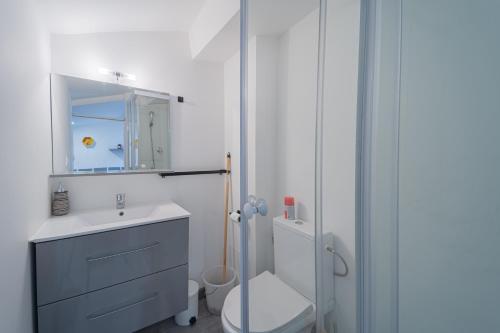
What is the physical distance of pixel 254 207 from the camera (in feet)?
3.03

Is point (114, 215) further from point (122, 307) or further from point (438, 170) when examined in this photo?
point (438, 170)

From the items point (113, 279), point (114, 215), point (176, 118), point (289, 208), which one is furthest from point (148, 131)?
point (289, 208)

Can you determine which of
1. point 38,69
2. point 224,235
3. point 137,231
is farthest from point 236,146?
point 38,69

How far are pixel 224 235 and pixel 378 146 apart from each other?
1768 millimetres

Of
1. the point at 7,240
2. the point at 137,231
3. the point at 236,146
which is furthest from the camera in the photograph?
the point at 236,146

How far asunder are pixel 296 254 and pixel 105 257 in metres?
1.08

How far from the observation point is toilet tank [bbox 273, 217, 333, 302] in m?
1.01

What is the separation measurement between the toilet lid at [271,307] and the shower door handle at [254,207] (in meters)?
0.35

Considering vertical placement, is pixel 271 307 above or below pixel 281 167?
below

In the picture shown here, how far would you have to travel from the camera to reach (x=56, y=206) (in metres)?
1.31

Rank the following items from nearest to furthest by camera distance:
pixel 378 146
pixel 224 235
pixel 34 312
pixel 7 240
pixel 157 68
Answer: pixel 378 146 → pixel 7 240 → pixel 34 312 → pixel 157 68 → pixel 224 235

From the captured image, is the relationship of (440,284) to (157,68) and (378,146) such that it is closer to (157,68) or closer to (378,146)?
(378,146)

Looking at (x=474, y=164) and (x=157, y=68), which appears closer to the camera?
(x=474, y=164)

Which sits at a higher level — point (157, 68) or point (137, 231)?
point (157, 68)
